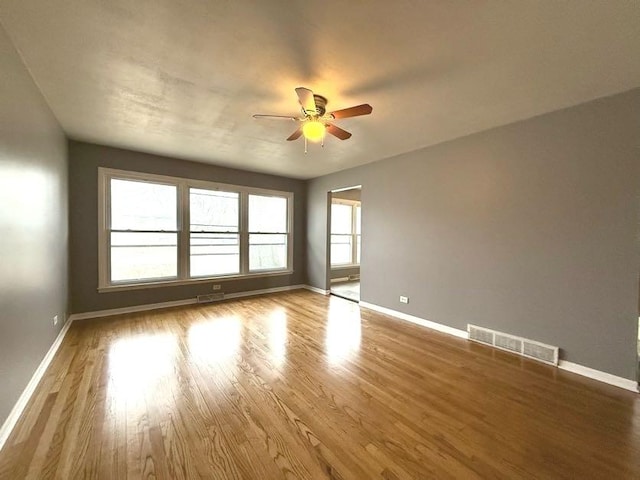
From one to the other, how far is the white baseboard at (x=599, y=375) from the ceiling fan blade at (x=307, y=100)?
3635mm

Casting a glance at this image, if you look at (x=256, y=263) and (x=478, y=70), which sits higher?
(x=478, y=70)

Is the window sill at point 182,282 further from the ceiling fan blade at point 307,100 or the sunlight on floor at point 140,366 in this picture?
the ceiling fan blade at point 307,100

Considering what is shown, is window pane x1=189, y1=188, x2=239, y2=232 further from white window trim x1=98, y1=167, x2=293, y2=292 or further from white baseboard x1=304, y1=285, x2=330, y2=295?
white baseboard x1=304, y1=285, x2=330, y2=295

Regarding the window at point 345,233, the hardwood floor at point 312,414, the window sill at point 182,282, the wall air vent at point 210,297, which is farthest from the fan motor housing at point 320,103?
the window at point 345,233

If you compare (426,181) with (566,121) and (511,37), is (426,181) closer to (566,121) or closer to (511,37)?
(566,121)

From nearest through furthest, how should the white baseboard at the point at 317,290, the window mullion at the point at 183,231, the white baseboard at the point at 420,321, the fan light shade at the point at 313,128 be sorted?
1. the fan light shade at the point at 313,128
2. the white baseboard at the point at 420,321
3. the window mullion at the point at 183,231
4. the white baseboard at the point at 317,290

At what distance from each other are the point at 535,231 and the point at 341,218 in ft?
17.0

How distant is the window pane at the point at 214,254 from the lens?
5.03m

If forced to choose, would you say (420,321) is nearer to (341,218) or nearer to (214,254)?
(214,254)

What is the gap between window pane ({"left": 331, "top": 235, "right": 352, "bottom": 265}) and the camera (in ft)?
24.8

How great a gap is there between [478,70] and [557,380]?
2.94 meters

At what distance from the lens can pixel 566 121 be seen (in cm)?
268

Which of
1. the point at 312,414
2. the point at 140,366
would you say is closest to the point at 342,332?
the point at 312,414

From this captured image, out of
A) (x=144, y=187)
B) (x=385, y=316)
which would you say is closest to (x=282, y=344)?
(x=385, y=316)
